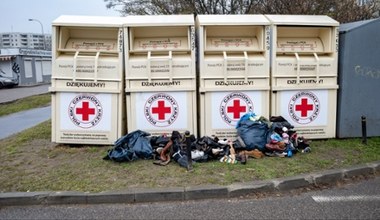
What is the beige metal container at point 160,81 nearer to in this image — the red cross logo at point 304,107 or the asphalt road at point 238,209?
the red cross logo at point 304,107

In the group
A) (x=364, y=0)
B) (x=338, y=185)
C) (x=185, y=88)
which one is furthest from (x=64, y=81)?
(x=364, y=0)

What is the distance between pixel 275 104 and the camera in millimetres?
6234

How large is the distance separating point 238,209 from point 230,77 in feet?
8.61

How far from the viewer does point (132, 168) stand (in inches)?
199

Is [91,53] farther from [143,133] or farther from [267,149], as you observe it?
[267,149]

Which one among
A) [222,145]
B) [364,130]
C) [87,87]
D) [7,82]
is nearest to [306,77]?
[364,130]

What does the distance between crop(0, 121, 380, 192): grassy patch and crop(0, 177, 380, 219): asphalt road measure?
348 millimetres

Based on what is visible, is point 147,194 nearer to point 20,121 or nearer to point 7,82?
point 20,121

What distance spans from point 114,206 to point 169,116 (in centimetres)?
226

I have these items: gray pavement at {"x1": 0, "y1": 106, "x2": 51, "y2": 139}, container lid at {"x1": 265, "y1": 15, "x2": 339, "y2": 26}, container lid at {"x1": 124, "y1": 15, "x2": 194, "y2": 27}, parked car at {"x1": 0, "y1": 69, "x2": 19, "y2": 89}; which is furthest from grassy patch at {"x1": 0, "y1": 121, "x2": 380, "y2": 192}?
parked car at {"x1": 0, "y1": 69, "x2": 19, "y2": 89}

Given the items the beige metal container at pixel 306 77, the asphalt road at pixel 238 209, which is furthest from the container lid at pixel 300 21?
the asphalt road at pixel 238 209

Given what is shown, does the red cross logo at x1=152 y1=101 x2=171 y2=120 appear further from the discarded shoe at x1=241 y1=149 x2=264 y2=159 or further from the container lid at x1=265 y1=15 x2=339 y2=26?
Answer: the container lid at x1=265 y1=15 x2=339 y2=26

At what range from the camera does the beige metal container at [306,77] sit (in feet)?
20.2

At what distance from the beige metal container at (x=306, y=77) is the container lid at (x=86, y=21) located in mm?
2580
